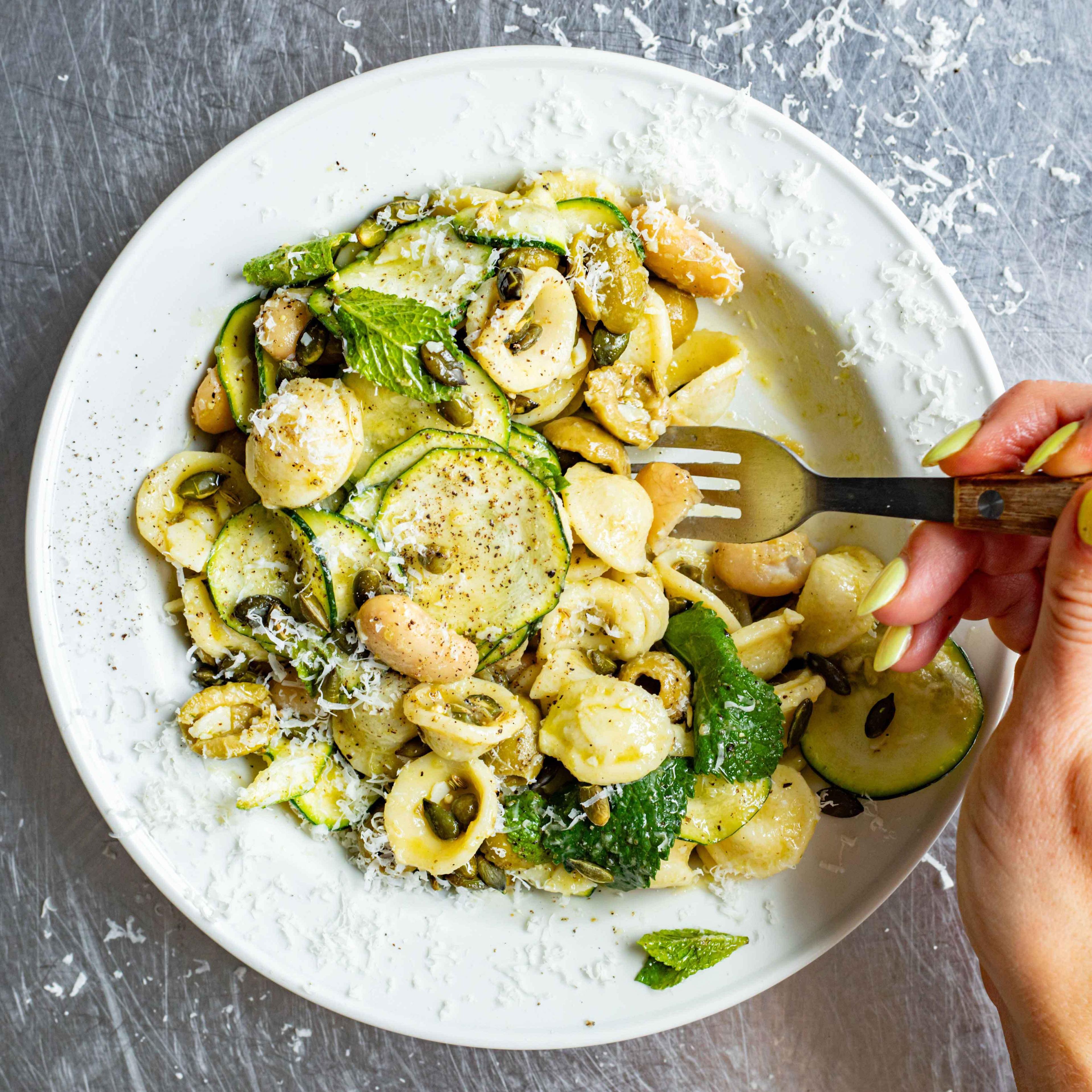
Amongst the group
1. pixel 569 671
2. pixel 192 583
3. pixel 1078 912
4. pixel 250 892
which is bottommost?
pixel 250 892

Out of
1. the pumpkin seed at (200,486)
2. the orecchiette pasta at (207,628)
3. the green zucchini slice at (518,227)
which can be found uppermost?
the green zucchini slice at (518,227)

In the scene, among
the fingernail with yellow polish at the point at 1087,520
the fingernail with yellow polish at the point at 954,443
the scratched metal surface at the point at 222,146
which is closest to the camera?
the fingernail with yellow polish at the point at 1087,520

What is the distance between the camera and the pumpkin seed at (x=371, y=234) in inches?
78.0

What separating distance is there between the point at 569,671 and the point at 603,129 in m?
A: 1.28

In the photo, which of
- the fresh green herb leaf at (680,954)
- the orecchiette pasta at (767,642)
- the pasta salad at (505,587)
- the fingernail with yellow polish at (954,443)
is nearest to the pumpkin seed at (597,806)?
the pasta salad at (505,587)

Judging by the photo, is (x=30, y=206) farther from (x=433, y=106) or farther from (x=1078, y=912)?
(x=1078, y=912)

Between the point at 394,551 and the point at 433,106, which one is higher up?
the point at 433,106

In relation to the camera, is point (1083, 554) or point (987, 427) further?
point (987, 427)

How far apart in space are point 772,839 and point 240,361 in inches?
66.9

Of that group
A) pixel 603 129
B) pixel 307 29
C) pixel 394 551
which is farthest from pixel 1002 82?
pixel 394 551

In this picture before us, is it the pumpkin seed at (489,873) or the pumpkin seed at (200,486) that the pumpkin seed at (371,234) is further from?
the pumpkin seed at (489,873)

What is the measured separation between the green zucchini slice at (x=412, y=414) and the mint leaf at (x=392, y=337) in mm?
49

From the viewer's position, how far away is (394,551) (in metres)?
1.95

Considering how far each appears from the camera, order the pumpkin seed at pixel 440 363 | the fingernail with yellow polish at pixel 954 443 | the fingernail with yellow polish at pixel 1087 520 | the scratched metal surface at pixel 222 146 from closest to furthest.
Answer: the fingernail with yellow polish at pixel 1087 520, the fingernail with yellow polish at pixel 954 443, the pumpkin seed at pixel 440 363, the scratched metal surface at pixel 222 146
